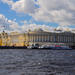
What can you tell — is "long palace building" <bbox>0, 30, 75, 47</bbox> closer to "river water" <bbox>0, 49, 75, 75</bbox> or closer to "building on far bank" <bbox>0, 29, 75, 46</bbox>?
"building on far bank" <bbox>0, 29, 75, 46</bbox>

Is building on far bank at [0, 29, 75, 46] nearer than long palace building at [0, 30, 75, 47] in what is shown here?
Yes

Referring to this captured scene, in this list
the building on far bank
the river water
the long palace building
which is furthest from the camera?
the long palace building

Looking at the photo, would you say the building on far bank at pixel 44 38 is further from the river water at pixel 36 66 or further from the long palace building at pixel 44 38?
the river water at pixel 36 66

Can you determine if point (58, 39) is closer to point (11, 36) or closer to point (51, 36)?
point (51, 36)

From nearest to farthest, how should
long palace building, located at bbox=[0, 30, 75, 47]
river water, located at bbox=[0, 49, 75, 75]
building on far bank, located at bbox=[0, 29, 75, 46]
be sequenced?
river water, located at bbox=[0, 49, 75, 75], building on far bank, located at bbox=[0, 29, 75, 46], long palace building, located at bbox=[0, 30, 75, 47]

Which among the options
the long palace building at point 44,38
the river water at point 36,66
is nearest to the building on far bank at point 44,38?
the long palace building at point 44,38

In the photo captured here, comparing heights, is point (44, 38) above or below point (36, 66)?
above

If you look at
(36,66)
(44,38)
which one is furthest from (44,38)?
(36,66)

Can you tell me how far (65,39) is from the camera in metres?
154

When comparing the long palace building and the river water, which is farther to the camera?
the long palace building

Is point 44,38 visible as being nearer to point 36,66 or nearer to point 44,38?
point 44,38

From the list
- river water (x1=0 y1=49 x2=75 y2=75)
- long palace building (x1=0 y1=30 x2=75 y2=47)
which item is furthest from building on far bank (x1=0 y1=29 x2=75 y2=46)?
river water (x1=0 y1=49 x2=75 y2=75)

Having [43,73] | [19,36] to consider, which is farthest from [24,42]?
[43,73]

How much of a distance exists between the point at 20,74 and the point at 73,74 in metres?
5.08
